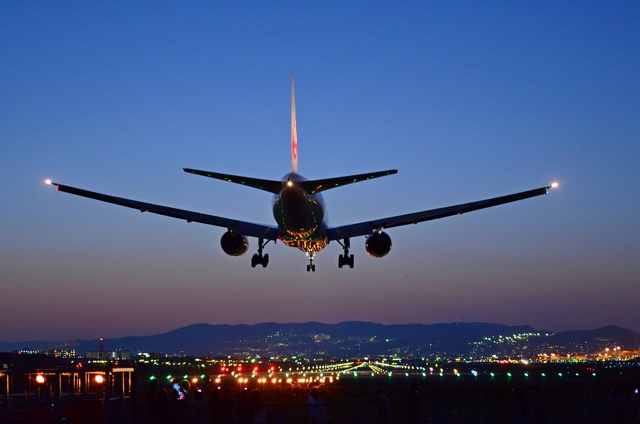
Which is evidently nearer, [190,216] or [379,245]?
[190,216]

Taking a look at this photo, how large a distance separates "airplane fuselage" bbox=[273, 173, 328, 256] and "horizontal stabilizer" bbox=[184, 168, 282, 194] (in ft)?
1.23

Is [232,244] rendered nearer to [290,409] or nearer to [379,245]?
[379,245]

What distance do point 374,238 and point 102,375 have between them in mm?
21985

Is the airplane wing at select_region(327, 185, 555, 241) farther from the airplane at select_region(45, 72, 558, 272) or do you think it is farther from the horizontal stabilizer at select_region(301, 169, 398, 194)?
the horizontal stabilizer at select_region(301, 169, 398, 194)

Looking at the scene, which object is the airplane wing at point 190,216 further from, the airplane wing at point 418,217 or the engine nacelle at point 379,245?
the engine nacelle at point 379,245

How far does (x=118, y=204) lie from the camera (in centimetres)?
4684

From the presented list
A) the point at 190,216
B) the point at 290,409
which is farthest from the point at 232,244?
the point at 290,409

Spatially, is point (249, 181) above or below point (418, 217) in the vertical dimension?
above

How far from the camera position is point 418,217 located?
161ft

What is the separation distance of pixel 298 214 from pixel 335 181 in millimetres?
3373

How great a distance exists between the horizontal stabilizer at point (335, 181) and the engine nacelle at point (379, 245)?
27.1 ft

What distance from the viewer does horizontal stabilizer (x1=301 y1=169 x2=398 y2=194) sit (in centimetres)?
3950

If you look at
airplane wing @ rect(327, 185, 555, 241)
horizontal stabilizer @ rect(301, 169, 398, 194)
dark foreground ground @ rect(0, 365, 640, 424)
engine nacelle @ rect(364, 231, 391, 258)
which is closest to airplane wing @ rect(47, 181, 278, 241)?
airplane wing @ rect(327, 185, 555, 241)

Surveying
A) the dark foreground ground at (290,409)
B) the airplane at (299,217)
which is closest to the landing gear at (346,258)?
the airplane at (299,217)
